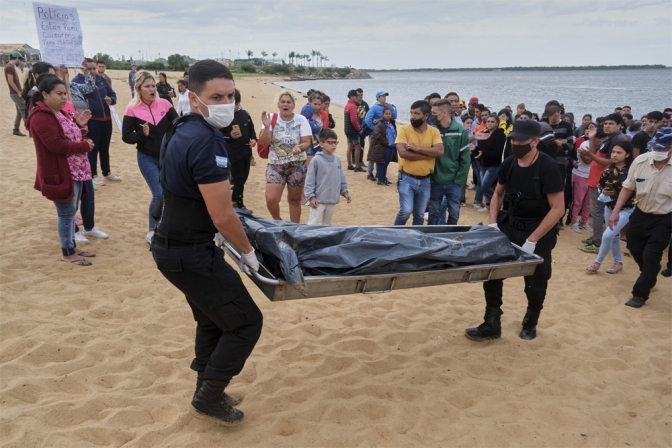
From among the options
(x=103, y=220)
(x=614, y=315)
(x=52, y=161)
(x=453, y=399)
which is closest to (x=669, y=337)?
(x=614, y=315)

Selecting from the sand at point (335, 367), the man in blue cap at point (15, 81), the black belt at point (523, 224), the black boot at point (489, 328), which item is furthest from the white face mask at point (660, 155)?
the man in blue cap at point (15, 81)

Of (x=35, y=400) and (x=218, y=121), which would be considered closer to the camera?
(x=218, y=121)

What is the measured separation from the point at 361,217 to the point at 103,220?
170 inches

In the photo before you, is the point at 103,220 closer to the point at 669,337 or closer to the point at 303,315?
the point at 303,315

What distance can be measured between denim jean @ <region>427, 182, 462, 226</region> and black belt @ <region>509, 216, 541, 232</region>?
2.32 meters

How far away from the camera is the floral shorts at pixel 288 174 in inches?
261

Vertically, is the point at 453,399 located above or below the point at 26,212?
below

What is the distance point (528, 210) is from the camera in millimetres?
4367

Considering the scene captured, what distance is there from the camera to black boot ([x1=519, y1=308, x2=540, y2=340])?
185 inches

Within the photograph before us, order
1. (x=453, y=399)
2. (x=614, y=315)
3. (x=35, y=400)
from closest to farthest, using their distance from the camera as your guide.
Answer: (x=35, y=400) < (x=453, y=399) < (x=614, y=315)

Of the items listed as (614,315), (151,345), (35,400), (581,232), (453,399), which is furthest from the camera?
(581,232)

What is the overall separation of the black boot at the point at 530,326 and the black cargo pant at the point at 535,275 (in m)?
0.06

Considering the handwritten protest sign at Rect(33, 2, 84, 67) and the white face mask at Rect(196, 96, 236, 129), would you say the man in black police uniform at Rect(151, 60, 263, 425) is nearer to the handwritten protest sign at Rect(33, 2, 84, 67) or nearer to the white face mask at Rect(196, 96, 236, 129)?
the white face mask at Rect(196, 96, 236, 129)

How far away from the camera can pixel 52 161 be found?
520cm
